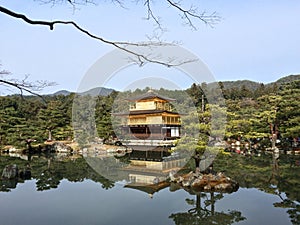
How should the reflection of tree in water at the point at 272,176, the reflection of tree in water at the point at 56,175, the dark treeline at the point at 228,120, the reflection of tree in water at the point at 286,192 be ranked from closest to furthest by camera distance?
1. the reflection of tree in water at the point at 286,192
2. the reflection of tree in water at the point at 272,176
3. the reflection of tree in water at the point at 56,175
4. the dark treeline at the point at 228,120

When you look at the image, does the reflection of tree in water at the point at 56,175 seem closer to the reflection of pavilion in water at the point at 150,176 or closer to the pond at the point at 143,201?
the pond at the point at 143,201

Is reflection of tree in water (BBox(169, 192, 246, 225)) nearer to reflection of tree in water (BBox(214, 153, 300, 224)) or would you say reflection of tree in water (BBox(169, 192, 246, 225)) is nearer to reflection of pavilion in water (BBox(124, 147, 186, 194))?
reflection of tree in water (BBox(214, 153, 300, 224))

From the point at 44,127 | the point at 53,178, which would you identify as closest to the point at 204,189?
the point at 53,178

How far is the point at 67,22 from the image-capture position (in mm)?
2451

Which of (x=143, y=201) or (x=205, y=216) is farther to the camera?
(x=143, y=201)

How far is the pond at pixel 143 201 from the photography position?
16.1ft

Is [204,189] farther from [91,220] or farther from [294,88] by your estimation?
[294,88]

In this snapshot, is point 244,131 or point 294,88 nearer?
point 294,88

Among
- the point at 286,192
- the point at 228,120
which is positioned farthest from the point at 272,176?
the point at 228,120

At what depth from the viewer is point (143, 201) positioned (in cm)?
614

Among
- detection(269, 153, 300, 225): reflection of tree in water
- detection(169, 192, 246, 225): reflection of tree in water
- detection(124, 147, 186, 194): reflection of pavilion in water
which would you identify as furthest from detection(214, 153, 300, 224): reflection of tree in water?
detection(124, 147, 186, 194): reflection of pavilion in water

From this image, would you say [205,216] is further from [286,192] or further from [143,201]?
[286,192]

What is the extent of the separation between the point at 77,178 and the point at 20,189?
1911mm

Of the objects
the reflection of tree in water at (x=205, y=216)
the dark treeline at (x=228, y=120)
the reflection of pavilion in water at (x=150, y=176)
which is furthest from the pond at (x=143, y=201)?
the dark treeline at (x=228, y=120)
